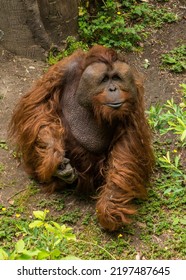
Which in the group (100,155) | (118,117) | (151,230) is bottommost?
(151,230)

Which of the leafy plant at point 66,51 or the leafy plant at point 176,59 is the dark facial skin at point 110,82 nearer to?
the leafy plant at point 66,51

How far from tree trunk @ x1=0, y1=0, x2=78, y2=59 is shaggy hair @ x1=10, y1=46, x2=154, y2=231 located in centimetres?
93

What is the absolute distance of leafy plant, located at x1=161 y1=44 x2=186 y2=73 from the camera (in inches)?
188

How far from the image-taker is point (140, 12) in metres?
5.15

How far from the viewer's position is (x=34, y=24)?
4512 millimetres

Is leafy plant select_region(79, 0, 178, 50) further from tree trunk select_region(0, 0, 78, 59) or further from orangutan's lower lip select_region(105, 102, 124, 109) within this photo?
orangutan's lower lip select_region(105, 102, 124, 109)

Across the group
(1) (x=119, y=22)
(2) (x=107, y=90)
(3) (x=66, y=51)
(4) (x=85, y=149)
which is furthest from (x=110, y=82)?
(1) (x=119, y=22)

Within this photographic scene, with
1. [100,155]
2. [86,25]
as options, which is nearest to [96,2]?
[86,25]

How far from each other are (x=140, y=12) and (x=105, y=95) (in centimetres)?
196

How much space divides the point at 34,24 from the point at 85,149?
1208mm

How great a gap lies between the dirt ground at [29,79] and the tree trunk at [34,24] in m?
0.09
